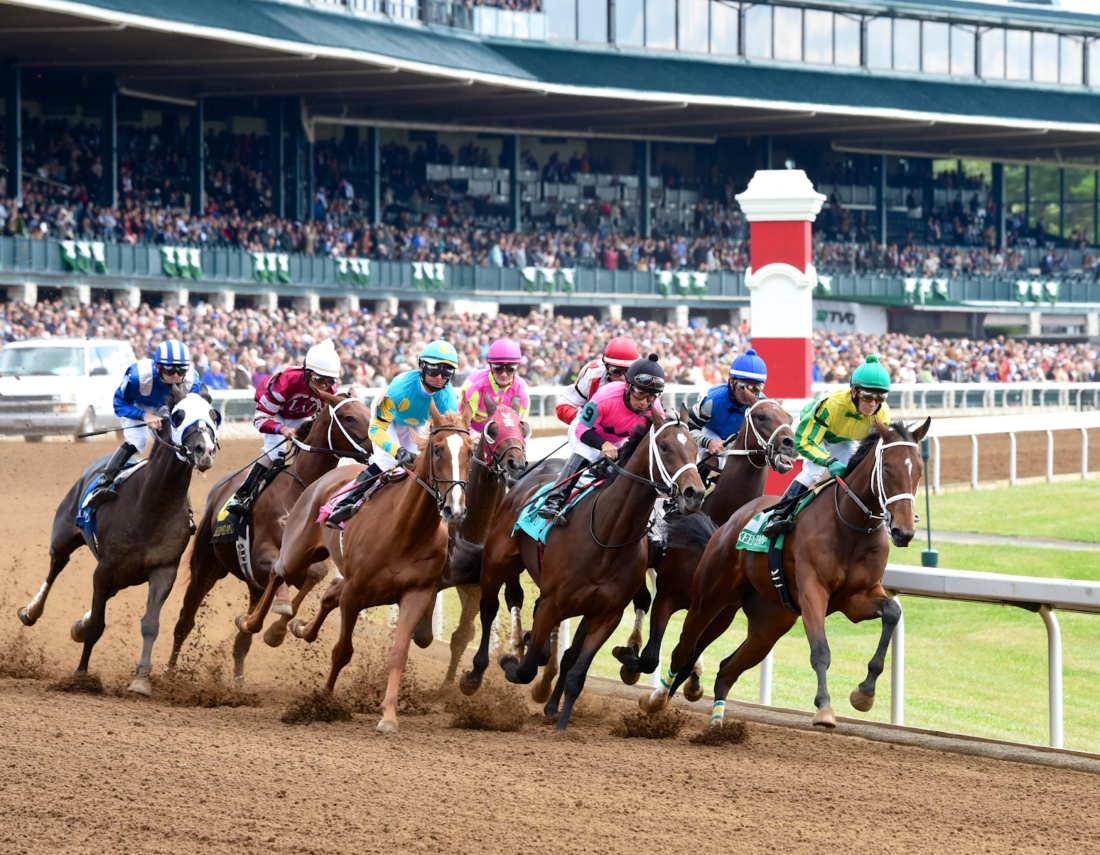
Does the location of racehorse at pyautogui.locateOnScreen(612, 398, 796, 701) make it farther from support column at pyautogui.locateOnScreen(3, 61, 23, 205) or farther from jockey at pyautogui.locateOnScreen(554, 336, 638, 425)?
support column at pyautogui.locateOnScreen(3, 61, 23, 205)

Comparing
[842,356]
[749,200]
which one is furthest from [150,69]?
[749,200]

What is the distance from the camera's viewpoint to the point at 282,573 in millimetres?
8328

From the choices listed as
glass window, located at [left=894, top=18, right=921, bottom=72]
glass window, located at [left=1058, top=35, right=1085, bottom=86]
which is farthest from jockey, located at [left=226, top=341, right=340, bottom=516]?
glass window, located at [left=1058, top=35, right=1085, bottom=86]

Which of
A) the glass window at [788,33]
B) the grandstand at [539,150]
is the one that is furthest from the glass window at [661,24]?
the glass window at [788,33]

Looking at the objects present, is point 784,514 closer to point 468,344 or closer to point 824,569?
point 824,569

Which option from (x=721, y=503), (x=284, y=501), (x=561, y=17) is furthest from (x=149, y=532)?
(x=561, y=17)

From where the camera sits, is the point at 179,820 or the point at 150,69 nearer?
the point at 179,820

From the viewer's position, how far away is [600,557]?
7324 millimetres

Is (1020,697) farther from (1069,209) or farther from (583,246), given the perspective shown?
(1069,209)

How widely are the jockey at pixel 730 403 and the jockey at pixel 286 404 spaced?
210 centimetres

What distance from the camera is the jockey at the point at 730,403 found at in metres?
8.27

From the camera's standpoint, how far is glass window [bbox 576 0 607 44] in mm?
41781

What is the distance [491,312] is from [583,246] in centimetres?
495

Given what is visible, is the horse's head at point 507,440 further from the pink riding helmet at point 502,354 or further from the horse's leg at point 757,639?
the horse's leg at point 757,639
